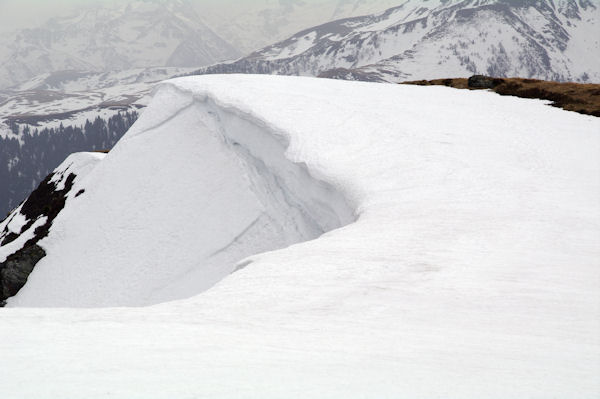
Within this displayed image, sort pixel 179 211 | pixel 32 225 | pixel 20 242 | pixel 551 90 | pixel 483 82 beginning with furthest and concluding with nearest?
pixel 32 225 < pixel 483 82 < pixel 20 242 < pixel 551 90 < pixel 179 211

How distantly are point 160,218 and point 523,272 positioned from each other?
20671mm

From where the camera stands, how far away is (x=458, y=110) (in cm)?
2836

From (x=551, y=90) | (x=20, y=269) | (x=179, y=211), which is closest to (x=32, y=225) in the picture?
(x=20, y=269)

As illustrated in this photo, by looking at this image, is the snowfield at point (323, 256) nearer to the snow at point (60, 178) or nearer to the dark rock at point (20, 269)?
the dark rock at point (20, 269)

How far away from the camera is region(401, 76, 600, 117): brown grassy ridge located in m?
31.9

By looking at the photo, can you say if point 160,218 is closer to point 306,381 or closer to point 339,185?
point 339,185

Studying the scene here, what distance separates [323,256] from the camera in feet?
30.4

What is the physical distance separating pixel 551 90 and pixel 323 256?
3403cm

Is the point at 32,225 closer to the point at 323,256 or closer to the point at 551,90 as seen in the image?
the point at 323,256

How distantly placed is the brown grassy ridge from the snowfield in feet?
7.55

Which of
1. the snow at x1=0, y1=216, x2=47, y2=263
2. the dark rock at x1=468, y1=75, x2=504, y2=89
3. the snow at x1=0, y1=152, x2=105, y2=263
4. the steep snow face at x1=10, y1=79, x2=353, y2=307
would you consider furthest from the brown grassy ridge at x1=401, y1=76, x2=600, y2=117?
the snow at x1=0, y1=216, x2=47, y2=263

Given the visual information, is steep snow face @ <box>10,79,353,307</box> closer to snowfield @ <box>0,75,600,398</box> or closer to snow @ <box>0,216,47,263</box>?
snowfield @ <box>0,75,600,398</box>

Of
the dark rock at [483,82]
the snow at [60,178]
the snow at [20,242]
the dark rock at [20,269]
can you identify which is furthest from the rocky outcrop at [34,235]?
the dark rock at [483,82]

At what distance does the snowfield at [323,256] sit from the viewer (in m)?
4.16
